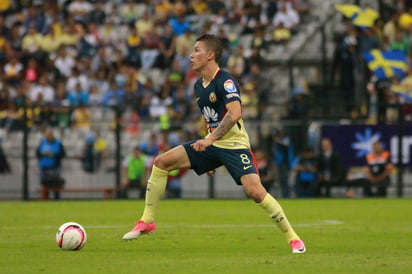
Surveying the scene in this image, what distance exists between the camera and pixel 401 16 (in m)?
27.3

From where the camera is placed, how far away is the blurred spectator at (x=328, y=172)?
24.2 metres

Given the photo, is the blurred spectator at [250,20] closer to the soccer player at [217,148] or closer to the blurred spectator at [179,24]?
the blurred spectator at [179,24]

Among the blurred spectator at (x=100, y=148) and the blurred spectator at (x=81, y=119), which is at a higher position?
the blurred spectator at (x=81, y=119)

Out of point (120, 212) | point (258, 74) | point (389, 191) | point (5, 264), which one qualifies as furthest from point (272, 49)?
point (5, 264)

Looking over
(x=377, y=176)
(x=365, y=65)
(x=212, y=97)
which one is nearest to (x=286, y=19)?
(x=365, y=65)

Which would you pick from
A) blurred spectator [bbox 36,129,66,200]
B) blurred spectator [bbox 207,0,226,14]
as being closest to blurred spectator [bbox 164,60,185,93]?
A: blurred spectator [bbox 207,0,226,14]

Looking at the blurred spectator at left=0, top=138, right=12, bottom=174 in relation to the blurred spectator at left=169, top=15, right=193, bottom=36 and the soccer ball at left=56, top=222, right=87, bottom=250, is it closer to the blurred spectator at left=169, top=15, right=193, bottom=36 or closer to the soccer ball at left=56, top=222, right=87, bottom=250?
the blurred spectator at left=169, top=15, right=193, bottom=36

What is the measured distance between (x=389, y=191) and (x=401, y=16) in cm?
554

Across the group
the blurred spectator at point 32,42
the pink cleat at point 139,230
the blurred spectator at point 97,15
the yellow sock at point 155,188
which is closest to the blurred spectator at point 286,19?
the blurred spectator at point 97,15

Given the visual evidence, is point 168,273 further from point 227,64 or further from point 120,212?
point 227,64

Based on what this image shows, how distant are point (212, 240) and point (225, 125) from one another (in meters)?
2.47

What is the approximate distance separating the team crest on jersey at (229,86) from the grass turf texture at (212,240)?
178 centimetres

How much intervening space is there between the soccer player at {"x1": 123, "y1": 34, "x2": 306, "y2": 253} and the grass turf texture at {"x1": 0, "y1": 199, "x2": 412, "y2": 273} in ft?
1.51

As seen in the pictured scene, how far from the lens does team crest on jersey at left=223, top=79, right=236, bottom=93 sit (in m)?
10.9
